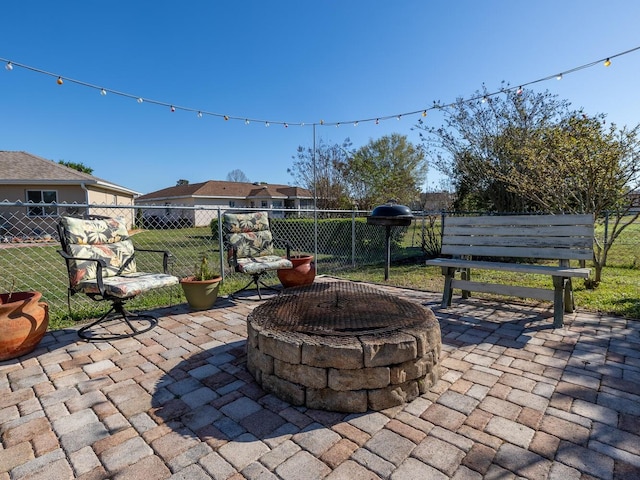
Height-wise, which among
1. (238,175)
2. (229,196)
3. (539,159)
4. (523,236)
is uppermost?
(238,175)

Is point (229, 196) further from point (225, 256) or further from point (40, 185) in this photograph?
point (225, 256)

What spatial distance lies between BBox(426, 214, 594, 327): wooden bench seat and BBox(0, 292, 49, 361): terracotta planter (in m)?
3.65

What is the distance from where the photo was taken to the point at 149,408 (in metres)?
1.76

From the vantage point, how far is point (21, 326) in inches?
92.7

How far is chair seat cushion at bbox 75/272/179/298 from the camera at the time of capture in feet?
8.58

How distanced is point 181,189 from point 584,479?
3155 cm

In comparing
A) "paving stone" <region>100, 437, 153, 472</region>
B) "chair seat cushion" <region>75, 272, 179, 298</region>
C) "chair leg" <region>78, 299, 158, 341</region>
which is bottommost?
"paving stone" <region>100, 437, 153, 472</region>

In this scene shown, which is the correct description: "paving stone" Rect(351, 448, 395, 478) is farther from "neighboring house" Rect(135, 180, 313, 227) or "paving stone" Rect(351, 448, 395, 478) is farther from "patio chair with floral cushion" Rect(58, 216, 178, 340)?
"neighboring house" Rect(135, 180, 313, 227)

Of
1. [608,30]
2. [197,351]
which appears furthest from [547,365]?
[608,30]

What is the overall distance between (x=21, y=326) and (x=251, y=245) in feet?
7.80

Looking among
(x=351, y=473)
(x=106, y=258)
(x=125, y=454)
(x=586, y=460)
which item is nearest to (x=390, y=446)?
(x=351, y=473)

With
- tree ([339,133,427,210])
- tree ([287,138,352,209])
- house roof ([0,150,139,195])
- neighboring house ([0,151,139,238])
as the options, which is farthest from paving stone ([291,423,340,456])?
house roof ([0,150,139,195])

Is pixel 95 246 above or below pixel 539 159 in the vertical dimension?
below

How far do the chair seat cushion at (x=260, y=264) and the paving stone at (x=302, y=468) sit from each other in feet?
8.22
